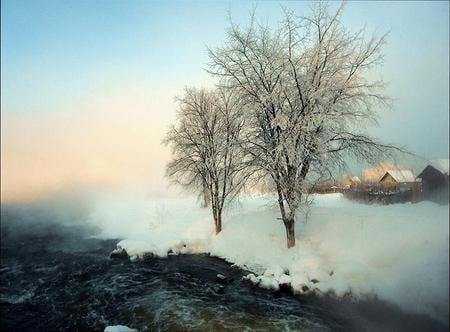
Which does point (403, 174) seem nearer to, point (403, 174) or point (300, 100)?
point (403, 174)

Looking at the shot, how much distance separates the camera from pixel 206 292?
45.5 feet

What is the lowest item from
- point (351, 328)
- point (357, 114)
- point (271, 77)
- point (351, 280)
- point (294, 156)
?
point (351, 328)

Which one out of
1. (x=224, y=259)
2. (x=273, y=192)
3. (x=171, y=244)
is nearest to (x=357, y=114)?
(x=273, y=192)

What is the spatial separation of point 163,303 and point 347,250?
8263 mm

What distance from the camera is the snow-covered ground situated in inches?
392

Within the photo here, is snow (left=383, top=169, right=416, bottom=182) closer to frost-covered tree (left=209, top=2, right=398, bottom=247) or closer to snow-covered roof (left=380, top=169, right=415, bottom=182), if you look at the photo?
snow-covered roof (left=380, top=169, right=415, bottom=182)

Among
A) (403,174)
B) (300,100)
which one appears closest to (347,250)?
(300,100)

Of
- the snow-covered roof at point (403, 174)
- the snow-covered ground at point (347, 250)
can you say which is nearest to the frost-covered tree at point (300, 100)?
the snow-covered ground at point (347, 250)

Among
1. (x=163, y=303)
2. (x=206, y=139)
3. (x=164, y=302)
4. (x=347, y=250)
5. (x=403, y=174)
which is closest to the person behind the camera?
(x=163, y=303)

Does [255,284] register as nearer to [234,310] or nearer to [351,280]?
[234,310]

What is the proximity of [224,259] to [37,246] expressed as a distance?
15.4 m

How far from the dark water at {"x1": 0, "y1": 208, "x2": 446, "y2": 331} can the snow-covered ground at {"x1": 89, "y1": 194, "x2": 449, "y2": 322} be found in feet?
2.36

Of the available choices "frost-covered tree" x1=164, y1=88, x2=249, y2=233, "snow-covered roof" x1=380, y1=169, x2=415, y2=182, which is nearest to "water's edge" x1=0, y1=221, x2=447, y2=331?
"frost-covered tree" x1=164, y1=88, x2=249, y2=233

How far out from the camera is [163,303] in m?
12.7
